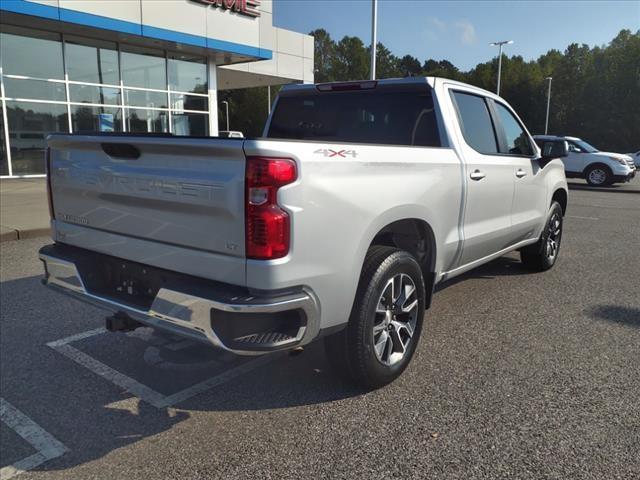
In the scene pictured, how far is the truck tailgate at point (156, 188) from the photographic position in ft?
8.20

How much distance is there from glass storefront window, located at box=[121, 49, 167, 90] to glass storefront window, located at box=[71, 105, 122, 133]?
1173 mm

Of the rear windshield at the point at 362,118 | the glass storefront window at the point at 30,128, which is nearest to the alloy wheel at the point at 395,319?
the rear windshield at the point at 362,118

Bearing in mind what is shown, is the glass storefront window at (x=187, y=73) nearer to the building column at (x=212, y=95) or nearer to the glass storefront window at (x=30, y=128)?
the building column at (x=212, y=95)

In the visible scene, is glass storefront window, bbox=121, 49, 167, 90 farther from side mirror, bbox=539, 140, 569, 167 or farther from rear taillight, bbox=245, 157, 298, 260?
rear taillight, bbox=245, 157, 298, 260

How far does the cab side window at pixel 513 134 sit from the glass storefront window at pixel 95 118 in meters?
14.1

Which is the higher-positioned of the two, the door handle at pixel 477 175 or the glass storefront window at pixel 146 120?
the glass storefront window at pixel 146 120

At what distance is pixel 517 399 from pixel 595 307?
228cm

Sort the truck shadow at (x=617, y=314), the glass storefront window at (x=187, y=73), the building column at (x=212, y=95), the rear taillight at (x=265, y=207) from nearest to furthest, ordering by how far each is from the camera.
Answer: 1. the rear taillight at (x=265, y=207)
2. the truck shadow at (x=617, y=314)
3. the glass storefront window at (x=187, y=73)
4. the building column at (x=212, y=95)

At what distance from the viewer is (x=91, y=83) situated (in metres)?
16.6

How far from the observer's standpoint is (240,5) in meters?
19.2

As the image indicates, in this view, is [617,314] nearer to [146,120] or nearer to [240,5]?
[146,120]

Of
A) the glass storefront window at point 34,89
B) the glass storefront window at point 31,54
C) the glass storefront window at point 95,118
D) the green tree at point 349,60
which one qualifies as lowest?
the glass storefront window at point 95,118

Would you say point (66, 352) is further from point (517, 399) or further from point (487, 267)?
point (487, 267)

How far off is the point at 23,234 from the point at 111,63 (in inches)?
435
